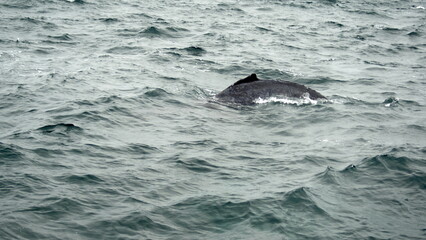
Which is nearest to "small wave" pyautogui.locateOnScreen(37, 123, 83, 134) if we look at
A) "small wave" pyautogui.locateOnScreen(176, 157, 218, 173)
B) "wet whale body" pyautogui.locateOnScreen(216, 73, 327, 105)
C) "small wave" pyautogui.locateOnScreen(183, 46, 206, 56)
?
"small wave" pyautogui.locateOnScreen(176, 157, 218, 173)

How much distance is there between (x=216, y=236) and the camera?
9.02 meters

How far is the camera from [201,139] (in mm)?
13828

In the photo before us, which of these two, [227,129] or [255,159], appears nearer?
[255,159]

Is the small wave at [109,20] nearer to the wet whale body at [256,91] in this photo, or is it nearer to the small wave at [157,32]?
the small wave at [157,32]

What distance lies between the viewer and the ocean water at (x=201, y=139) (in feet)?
31.4

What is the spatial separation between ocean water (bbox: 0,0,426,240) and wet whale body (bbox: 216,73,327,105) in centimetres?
32

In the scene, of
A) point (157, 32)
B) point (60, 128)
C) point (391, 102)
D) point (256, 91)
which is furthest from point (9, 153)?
point (157, 32)

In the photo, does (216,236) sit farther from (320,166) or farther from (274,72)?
(274,72)

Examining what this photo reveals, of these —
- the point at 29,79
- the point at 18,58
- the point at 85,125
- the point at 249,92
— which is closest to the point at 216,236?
the point at 85,125

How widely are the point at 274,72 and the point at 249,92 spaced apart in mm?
5475

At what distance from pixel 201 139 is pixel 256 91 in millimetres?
3371

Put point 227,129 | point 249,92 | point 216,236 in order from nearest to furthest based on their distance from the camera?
point 216,236 → point 227,129 → point 249,92

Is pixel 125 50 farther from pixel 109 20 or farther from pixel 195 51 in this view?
pixel 109 20

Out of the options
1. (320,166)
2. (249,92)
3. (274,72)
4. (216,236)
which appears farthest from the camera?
(274,72)
